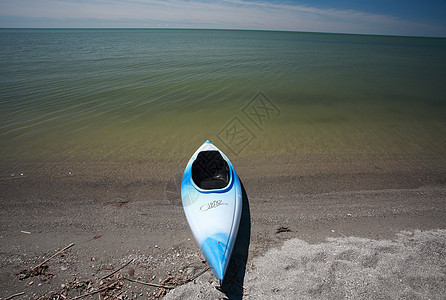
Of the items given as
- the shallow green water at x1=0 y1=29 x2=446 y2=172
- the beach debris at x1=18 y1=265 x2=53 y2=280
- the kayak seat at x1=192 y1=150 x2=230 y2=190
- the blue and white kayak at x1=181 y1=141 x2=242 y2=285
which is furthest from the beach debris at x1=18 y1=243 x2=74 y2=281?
the shallow green water at x1=0 y1=29 x2=446 y2=172

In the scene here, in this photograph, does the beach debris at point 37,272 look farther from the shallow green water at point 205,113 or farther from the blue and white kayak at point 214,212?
the shallow green water at point 205,113

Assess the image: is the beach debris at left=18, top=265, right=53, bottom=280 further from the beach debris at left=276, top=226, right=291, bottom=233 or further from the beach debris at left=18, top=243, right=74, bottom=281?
the beach debris at left=276, top=226, right=291, bottom=233

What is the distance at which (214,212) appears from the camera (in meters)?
4.68

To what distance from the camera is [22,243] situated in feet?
15.8

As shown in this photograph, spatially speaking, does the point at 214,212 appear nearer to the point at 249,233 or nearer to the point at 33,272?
the point at 249,233

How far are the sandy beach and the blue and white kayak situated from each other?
15.6 inches

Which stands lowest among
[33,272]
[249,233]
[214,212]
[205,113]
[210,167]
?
[33,272]

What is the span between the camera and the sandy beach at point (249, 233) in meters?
3.88

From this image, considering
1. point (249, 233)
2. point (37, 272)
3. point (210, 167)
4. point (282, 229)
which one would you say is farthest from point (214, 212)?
point (37, 272)

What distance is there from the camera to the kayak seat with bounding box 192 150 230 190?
648 cm

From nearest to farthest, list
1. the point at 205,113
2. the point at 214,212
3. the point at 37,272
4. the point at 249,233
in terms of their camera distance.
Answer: the point at 37,272 < the point at 214,212 < the point at 249,233 < the point at 205,113

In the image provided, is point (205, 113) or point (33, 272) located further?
point (205, 113)

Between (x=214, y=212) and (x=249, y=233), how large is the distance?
999 millimetres

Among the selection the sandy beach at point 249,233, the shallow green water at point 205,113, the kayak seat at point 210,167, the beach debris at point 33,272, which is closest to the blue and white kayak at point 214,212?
the kayak seat at point 210,167
